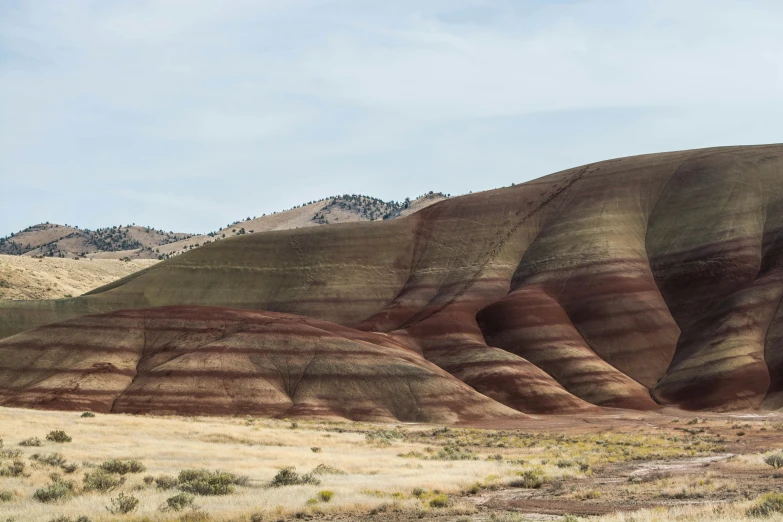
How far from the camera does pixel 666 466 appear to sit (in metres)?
41.3

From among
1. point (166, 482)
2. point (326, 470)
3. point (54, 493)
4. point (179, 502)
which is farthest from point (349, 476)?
point (54, 493)

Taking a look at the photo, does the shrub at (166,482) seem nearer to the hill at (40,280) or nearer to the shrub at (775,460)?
the shrub at (775,460)

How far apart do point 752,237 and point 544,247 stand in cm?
2933

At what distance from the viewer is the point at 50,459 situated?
34625mm

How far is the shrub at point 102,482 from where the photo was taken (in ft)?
93.3

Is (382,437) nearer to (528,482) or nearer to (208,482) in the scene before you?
(528,482)

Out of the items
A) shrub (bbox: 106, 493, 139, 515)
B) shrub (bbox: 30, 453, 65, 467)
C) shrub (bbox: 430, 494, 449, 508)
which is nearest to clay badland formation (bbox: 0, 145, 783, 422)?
shrub (bbox: 30, 453, 65, 467)

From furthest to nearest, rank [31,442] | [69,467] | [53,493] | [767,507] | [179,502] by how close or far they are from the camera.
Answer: [31,442], [69,467], [53,493], [179,502], [767,507]

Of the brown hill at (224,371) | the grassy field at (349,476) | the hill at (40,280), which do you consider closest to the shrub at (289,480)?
the grassy field at (349,476)

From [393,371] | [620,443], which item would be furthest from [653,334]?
[620,443]

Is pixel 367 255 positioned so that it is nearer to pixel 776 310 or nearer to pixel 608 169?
pixel 608 169

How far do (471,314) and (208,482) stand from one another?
95162 mm

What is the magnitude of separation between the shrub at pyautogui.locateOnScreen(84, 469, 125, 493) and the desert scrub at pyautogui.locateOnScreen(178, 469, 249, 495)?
206cm

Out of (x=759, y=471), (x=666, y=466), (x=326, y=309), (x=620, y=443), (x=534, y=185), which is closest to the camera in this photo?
(x=759, y=471)
